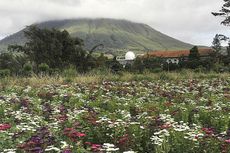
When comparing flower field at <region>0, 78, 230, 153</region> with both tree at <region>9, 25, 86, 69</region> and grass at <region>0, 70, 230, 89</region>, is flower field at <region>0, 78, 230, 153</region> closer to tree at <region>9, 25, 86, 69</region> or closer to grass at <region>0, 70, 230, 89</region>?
grass at <region>0, 70, 230, 89</region>

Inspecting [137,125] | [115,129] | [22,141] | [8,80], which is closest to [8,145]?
[22,141]

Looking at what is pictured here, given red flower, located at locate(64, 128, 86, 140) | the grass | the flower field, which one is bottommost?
the grass

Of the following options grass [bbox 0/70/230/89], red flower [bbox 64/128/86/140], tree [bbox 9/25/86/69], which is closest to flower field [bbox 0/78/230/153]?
red flower [bbox 64/128/86/140]

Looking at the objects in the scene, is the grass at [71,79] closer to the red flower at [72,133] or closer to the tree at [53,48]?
the red flower at [72,133]

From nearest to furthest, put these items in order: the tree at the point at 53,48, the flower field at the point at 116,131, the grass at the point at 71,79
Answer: the flower field at the point at 116,131, the grass at the point at 71,79, the tree at the point at 53,48

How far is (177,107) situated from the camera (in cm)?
1160

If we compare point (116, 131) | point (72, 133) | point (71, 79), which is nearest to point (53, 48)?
point (71, 79)

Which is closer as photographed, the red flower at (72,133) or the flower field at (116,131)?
the flower field at (116,131)

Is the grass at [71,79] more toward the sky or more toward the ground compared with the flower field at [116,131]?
more toward the ground

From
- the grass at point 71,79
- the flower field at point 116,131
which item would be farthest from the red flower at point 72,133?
the grass at point 71,79

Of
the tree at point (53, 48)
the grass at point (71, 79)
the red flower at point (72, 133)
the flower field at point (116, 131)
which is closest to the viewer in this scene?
the flower field at point (116, 131)

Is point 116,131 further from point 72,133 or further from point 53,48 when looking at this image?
point 53,48

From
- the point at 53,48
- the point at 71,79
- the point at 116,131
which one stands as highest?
the point at 116,131

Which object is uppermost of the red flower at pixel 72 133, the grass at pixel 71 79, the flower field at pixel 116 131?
the red flower at pixel 72 133
